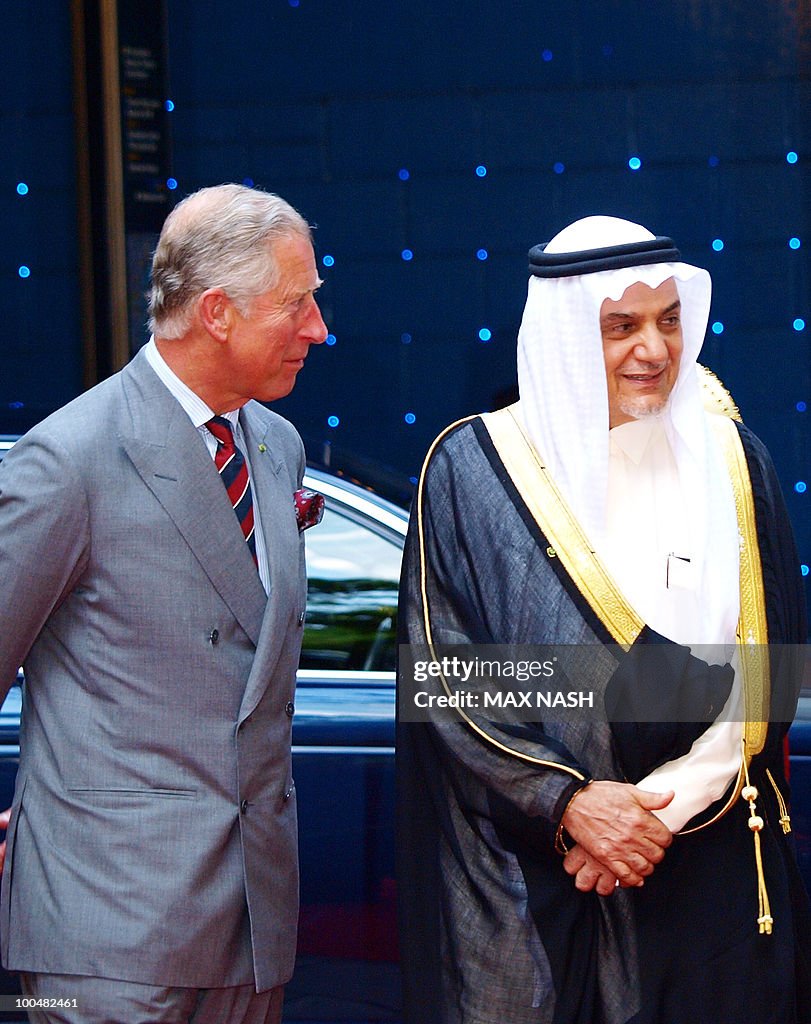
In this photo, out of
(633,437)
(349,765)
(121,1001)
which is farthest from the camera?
(349,765)

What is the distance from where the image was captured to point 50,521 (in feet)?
7.16

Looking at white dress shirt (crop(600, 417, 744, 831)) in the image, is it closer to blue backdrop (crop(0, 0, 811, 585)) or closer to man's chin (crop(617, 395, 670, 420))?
man's chin (crop(617, 395, 670, 420))

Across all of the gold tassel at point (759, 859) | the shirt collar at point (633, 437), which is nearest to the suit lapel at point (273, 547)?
the shirt collar at point (633, 437)

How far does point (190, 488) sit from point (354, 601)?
1154mm

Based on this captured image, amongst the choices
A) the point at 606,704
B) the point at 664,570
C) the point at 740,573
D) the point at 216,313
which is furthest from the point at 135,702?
the point at 740,573

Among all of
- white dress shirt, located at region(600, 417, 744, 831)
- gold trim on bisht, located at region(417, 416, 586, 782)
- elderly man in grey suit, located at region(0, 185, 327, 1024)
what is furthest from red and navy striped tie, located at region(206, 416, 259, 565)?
white dress shirt, located at region(600, 417, 744, 831)

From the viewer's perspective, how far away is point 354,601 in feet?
11.2

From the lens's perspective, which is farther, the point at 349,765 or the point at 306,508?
the point at 349,765

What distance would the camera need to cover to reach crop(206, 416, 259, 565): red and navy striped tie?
2.41 metres

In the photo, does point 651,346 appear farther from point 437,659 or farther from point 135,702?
point 135,702

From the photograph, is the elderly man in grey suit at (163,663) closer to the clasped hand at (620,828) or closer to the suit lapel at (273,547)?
the suit lapel at (273,547)

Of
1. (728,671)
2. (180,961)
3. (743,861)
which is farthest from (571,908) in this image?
(180,961)

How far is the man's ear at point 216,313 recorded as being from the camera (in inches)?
91.7

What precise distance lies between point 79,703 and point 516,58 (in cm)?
405
